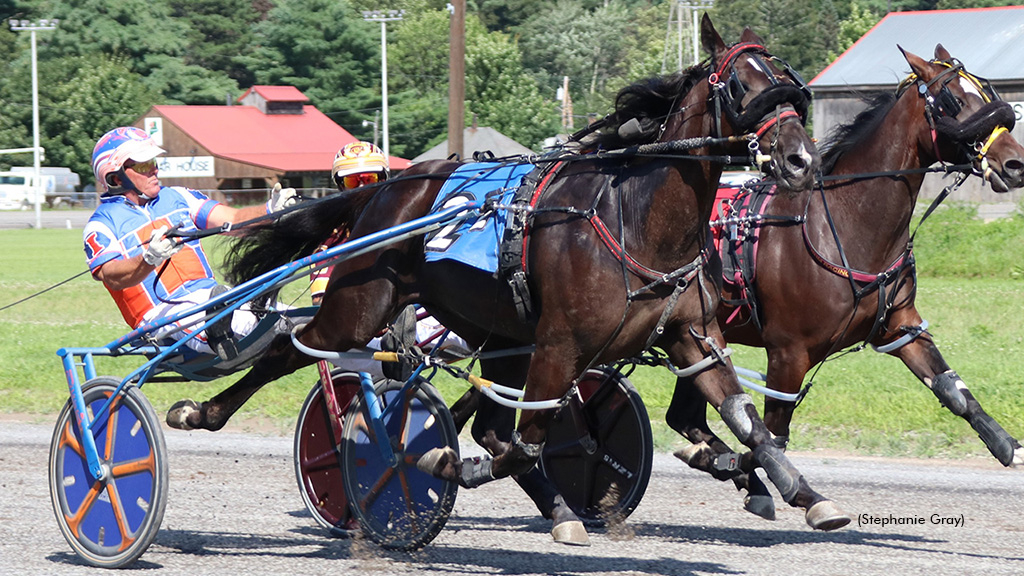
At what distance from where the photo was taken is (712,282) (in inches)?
183

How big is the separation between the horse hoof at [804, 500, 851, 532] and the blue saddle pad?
4.74 ft

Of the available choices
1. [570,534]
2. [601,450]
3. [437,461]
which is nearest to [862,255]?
[601,450]

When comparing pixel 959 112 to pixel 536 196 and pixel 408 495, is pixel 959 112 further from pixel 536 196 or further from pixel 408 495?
pixel 408 495

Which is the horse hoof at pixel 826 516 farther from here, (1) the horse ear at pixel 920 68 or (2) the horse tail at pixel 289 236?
(2) the horse tail at pixel 289 236

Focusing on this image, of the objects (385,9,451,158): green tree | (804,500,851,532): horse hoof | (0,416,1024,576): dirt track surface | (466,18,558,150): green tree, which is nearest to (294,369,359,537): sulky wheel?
(0,416,1024,576): dirt track surface

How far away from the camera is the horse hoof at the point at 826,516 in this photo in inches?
162

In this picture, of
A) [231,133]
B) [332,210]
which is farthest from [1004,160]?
[231,133]

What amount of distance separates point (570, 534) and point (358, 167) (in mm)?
2372

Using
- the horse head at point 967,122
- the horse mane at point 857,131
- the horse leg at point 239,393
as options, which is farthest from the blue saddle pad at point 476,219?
the horse head at point 967,122

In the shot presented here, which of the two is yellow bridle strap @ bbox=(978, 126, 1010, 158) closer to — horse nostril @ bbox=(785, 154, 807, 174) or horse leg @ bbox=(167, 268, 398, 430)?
horse nostril @ bbox=(785, 154, 807, 174)

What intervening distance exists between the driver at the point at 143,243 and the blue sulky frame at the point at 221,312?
0.33 feet

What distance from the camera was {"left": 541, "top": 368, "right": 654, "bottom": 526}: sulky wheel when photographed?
5434mm

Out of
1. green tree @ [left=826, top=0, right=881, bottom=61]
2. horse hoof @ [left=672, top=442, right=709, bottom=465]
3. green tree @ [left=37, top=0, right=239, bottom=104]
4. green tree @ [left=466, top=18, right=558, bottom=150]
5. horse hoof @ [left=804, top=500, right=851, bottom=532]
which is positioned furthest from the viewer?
green tree @ [left=826, top=0, right=881, bottom=61]

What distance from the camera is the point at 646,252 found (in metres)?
4.43
